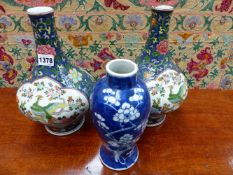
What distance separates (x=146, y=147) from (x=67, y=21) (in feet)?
1.54

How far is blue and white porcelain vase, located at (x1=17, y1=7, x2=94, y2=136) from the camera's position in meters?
0.56

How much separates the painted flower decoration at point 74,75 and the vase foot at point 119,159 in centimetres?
19

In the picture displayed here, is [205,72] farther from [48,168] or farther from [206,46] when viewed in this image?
[48,168]

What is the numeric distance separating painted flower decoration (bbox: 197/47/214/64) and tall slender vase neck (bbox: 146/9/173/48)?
340 millimetres

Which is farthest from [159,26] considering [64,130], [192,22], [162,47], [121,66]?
[64,130]

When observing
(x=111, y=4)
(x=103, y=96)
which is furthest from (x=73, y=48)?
(x=103, y=96)

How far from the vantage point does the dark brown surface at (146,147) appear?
59 centimetres

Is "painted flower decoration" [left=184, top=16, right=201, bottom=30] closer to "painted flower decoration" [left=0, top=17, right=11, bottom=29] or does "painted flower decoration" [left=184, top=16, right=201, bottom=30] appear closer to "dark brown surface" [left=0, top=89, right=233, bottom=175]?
"dark brown surface" [left=0, top=89, right=233, bottom=175]

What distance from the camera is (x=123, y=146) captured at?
1.76 ft

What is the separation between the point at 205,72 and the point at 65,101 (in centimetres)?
61

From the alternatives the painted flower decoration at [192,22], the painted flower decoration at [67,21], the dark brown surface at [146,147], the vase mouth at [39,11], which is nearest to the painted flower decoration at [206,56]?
the painted flower decoration at [192,22]

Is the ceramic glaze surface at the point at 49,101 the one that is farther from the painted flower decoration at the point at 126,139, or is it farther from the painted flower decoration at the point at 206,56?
the painted flower decoration at the point at 206,56

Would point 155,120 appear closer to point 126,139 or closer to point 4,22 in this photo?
point 126,139

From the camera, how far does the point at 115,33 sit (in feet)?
2.65
